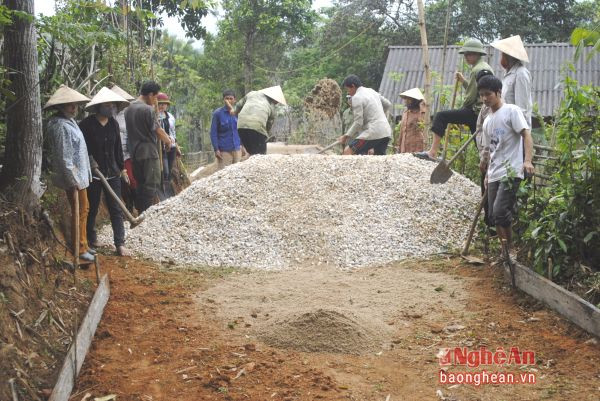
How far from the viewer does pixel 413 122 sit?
9.59 meters

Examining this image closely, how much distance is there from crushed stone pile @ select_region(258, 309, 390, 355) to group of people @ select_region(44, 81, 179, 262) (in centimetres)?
193

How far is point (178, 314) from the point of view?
492 cm

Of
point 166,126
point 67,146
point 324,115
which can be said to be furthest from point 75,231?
point 324,115

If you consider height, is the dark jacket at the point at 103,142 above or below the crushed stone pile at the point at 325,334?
above

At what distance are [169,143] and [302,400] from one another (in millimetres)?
5055

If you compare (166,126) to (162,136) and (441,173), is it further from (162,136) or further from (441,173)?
(441,173)

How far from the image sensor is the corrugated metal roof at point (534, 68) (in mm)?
16500

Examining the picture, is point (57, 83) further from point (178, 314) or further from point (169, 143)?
point (178, 314)

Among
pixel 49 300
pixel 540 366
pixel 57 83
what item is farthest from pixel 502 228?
pixel 57 83

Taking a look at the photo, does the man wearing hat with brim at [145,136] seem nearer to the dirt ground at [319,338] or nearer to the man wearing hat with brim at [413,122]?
the dirt ground at [319,338]

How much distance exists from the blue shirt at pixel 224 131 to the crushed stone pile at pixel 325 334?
5.56 meters

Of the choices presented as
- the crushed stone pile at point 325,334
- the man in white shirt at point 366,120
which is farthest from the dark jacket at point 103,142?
the man in white shirt at point 366,120

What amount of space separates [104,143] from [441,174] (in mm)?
3443

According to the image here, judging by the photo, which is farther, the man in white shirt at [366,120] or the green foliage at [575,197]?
the man in white shirt at [366,120]
